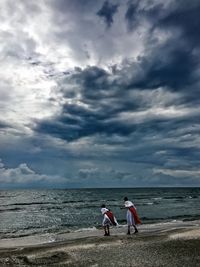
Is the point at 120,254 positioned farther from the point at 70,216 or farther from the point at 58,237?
the point at 70,216

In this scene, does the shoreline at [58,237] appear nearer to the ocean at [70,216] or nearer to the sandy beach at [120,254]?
the ocean at [70,216]

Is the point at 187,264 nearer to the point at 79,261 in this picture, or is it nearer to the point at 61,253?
the point at 79,261

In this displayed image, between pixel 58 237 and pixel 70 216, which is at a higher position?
pixel 70 216

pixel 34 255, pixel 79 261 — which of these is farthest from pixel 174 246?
pixel 34 255

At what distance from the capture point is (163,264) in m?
15.6

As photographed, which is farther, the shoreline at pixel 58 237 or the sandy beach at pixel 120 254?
the shoreline at pixel 58 237

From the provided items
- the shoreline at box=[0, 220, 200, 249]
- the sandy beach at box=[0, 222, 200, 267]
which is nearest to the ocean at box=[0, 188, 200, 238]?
the shoreline at box=[0, 220, 200, 249]

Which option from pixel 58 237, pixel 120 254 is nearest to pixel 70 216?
pixel 58 237

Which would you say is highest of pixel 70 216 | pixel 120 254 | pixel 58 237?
pixel 70 216

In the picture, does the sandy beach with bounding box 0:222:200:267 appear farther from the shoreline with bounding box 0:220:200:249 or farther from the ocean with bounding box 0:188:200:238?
the ocean with bounding box 0:188:200:238

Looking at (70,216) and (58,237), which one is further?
(70,216)

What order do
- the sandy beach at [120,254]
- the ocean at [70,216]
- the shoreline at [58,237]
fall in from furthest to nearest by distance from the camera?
the ocean at [70,216], the shoreline at [58,237], the sandy beach at [120,254]

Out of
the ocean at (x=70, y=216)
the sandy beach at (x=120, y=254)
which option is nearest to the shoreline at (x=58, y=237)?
the ocean at (x=70, y=216)

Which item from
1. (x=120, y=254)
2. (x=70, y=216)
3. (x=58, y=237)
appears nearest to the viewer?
(x=120, y=254)
